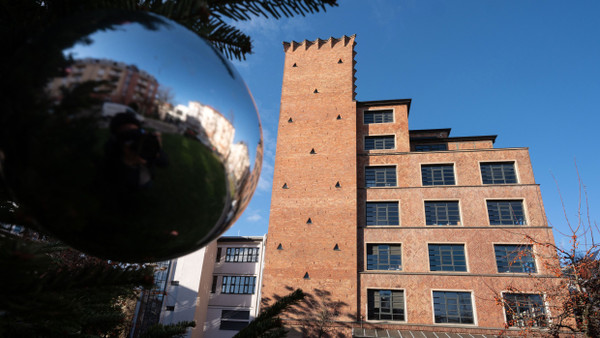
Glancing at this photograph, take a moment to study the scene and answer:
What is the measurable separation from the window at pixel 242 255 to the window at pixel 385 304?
15.2 m

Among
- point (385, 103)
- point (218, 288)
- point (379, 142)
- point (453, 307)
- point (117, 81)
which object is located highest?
point (385, 103)

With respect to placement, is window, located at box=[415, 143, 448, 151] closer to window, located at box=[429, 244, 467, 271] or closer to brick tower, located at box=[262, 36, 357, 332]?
brick tower, located at box=[262, 36, 357, 332]

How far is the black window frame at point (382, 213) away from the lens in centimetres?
2381

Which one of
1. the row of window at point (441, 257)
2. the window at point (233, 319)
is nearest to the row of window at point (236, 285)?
the window at point (233, 319)

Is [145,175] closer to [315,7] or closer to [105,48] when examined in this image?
[105,48]

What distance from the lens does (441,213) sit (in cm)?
2352

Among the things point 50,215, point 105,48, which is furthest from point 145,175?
point 105,48

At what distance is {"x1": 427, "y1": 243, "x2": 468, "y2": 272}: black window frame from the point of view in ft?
71.5

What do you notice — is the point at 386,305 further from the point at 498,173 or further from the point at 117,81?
the point at 117,81

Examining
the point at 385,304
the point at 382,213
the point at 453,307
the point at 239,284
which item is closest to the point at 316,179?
the point at 382,213

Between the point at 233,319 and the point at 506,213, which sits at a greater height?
the point at 506,213

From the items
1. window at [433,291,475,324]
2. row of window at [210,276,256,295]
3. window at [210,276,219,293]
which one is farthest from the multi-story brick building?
window at [210,276,219,293]

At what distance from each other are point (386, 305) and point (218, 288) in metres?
18.5

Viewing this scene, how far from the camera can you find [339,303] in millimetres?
21391
